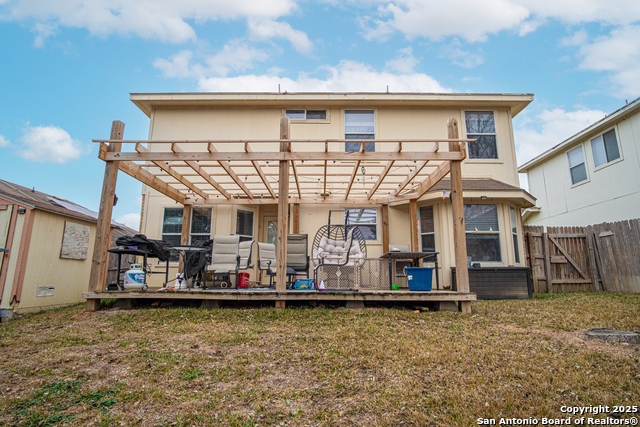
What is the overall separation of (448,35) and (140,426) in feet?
40.3

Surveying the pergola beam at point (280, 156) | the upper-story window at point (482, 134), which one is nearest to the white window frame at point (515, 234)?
the upper-story window at point (482, 134)

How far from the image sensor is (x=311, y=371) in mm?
2785

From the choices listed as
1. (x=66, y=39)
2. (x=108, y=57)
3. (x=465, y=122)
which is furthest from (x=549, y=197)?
(x=66, y=39)

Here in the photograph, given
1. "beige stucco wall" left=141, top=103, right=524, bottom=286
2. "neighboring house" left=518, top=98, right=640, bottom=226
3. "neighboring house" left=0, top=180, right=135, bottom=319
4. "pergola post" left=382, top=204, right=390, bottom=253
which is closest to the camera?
"neighboring house" left=0, top=180, right=135, bottom=319

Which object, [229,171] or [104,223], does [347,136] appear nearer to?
[229,171]

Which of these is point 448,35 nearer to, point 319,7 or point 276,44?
point 319,7

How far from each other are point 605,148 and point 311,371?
11763 mm

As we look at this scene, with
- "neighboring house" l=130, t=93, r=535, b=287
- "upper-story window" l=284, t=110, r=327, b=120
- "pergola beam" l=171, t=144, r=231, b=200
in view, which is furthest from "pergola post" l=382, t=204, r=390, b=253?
"pergola beam" l=171, t=144, r=231, b=200

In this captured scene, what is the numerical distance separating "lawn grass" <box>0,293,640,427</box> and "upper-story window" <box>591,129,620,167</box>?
296 inches

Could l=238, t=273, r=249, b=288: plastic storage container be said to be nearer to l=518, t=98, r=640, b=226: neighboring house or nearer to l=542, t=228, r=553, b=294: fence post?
l=542, t=228, r=553, b=294: fence post

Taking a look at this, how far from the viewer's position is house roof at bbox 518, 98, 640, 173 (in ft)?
29.3

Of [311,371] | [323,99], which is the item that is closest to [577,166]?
[323,99]

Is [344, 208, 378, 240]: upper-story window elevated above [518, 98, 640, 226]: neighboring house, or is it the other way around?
[518, 98, 640, 226]: neighboring house

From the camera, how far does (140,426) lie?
78.7 inches
